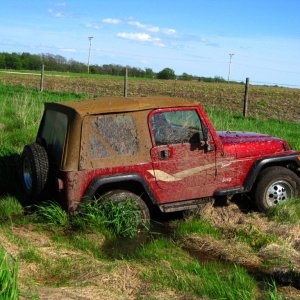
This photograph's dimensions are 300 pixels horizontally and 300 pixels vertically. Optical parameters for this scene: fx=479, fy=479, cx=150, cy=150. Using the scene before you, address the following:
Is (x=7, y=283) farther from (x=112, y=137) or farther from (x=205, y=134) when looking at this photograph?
(x=205, y=134)

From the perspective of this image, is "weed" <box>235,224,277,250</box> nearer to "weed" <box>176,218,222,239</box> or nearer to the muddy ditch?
the muddy ditch

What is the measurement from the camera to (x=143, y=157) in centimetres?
569

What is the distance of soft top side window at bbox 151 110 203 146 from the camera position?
5.82 metres

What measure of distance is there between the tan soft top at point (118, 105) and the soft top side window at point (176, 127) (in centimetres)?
12

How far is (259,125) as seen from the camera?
13.9m

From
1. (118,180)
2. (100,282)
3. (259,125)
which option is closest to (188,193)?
(118,180)

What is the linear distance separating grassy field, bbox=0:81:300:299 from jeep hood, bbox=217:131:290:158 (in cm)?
78

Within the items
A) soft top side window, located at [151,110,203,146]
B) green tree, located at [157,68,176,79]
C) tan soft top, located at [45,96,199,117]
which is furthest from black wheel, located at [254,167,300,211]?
green tree, located at [157,68,176,79]

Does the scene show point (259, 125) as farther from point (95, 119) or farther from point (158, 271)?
point (158, 271)

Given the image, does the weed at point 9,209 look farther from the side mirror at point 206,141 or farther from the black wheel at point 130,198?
the side mirror at point 206,141

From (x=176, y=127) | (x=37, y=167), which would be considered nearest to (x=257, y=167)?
(x=176, y=127)

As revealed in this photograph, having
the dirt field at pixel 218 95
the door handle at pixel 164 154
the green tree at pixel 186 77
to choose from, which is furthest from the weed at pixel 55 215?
the green tree at pixel 186 77

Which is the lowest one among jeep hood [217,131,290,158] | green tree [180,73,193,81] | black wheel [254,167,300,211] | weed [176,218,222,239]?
weed [176,218,222,239]

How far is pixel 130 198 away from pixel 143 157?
51cm
